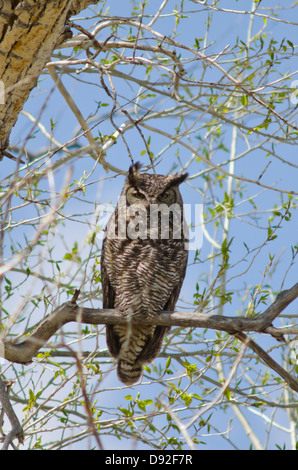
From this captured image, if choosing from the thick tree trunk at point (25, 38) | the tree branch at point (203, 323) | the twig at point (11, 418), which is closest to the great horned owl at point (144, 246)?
the tree branch at point (203, 323)

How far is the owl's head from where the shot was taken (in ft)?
12.5

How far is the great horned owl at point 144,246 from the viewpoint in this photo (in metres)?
3.74

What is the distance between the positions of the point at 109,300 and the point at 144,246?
58 centimetres

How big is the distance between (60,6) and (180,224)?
6.46 feet

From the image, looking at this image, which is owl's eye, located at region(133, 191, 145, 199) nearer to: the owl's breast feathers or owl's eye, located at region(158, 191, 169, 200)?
owl's eye, located at region(158, 191, 169, 200)

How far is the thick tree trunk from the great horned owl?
1383 mm

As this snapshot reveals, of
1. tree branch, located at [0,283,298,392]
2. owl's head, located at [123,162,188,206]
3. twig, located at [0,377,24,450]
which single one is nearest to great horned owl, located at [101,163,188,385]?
owl's head, located at [123,162,188,206]

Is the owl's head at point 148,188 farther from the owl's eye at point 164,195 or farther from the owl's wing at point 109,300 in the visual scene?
the owl's wing at point 109,300

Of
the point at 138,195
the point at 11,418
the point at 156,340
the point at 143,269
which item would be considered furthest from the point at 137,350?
the point at 11,418

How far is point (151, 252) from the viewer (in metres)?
3.73

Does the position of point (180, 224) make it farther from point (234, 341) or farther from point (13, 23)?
point (13, 23)

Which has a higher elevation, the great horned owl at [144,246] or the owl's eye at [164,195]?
the owl's eye at [164,195]

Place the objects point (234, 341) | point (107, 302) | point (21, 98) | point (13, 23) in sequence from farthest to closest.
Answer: point (234, 341), point (107, 302), point (21, 98), point (13, 23)

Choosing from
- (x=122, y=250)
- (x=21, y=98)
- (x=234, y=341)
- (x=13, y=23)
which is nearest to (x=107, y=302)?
(x=122, y=250)
